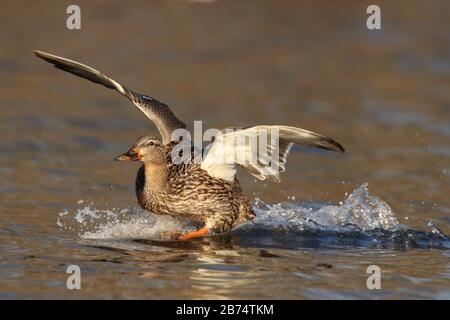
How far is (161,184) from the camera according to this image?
9.06 metres

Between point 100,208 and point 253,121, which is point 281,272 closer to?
point 100,208

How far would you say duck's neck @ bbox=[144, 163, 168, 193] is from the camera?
905cm

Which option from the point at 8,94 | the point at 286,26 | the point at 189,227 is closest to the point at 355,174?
the point at 189,227

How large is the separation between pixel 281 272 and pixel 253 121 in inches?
263

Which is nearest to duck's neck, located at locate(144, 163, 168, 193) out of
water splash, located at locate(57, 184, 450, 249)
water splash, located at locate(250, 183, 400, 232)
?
water splash, located at locate(57, 184, 450, 249)

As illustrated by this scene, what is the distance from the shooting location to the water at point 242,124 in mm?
8242

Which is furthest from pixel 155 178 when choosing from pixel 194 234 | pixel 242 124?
pixel 242 124

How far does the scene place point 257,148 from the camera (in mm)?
9023

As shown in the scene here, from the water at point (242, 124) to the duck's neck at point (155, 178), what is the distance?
0.48 meters

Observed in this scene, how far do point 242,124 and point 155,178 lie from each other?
5.57 meters

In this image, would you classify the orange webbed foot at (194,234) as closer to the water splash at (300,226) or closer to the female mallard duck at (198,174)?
the female mallard duck at (198,174)

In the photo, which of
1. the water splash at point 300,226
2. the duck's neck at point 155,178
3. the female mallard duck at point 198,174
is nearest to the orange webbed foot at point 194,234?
the female mallard duck at point 198,174

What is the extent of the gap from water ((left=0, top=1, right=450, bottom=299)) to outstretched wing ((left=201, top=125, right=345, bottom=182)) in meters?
0.67

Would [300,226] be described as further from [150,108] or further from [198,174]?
[150,108]
